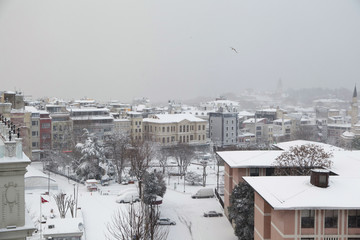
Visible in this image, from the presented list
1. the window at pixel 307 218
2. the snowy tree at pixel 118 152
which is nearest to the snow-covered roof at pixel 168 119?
the snowy tree at pixel 118 152

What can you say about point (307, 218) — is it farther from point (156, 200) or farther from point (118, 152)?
point (118, 152)

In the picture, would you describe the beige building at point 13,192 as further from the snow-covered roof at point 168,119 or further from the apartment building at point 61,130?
the snow-covered roof at point 168,119

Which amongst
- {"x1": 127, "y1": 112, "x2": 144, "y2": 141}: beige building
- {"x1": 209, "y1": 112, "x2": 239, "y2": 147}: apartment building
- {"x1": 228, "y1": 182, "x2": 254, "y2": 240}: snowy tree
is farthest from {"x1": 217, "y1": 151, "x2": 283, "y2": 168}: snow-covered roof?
{"x1": 209, "y1": 112, "x2": 239, "y2": 147}: apartment building

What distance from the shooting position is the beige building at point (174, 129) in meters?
35.6

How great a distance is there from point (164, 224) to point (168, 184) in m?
7.14

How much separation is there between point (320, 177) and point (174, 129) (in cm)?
2717

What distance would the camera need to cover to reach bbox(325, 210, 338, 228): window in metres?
8.95

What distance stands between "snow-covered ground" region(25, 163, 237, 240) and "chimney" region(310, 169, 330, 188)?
3.98 m

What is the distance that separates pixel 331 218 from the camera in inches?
353

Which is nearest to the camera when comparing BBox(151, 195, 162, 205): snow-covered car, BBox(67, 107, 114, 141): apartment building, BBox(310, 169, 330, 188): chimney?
BBox(310, 169, 330, 188): chimney

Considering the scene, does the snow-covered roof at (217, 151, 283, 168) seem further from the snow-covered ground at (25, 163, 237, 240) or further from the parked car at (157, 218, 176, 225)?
the parked car at (157, 218, 176, 225)

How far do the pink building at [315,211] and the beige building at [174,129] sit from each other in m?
25.6

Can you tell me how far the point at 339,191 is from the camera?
30.7 feet

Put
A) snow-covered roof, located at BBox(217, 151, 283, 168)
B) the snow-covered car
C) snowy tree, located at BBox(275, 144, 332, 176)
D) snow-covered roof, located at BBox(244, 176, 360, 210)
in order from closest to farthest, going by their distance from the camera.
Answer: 1. snow-covered roof, located at BBox(244, 176, 360, 210)
2. snowy tree, located at BBox(275, 144, 332, 176)
3. snow-covered roof, located at BBox(217, 151, 283, 168)
4. the snow-covered car
